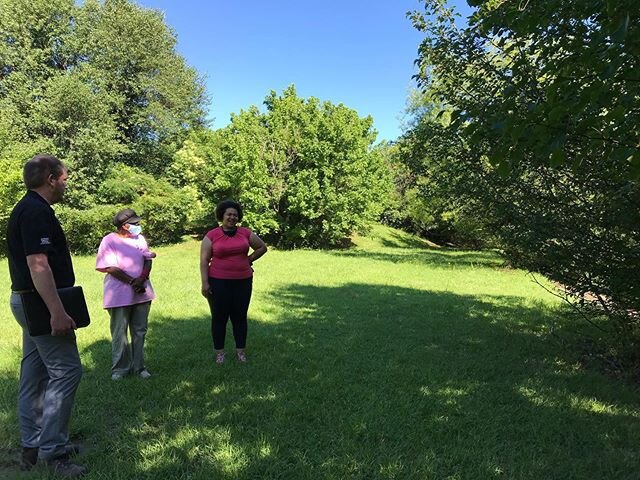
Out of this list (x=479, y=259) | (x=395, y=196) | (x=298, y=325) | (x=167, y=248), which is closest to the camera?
(x=298, y=325)

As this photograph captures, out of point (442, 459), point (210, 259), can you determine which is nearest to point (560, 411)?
point (442, 459)

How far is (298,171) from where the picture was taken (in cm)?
2483

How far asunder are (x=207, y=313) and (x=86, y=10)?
2493 cm

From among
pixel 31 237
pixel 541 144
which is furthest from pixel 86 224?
pixel 541 144

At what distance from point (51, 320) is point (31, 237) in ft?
1.77

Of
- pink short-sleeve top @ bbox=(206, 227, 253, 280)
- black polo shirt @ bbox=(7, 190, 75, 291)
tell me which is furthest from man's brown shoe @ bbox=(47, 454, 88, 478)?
pink short-sleeve top @ bbox=(206, 227, 253, 280)

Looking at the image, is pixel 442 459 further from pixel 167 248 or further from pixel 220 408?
pixel 167 248

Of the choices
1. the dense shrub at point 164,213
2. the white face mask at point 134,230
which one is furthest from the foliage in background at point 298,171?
the white face mask at point 134,230

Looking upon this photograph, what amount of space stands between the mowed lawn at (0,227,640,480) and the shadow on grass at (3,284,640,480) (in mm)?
14

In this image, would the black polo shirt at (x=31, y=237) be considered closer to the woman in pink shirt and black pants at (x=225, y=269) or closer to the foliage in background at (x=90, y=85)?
the woman in pink shirt and black pants at (x=225, y=269)

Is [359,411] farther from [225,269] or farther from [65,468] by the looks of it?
[65,468]

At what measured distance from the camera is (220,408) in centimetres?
425

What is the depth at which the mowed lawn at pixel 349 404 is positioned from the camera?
3.37 metres

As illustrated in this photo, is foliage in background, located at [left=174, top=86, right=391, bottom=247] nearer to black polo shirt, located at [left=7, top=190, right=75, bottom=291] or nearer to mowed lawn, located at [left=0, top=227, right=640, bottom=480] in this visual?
mowed lawn, located at [left=0, top=227, right=640, bottom=480]
